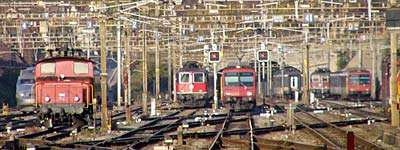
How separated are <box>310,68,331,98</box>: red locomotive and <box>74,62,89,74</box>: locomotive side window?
153 feet

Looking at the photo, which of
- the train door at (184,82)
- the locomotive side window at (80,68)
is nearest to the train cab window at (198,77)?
the train door at (184,82)

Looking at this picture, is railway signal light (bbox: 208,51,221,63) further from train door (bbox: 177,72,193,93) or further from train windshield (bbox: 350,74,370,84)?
train windshield (bbox: 350,74,370,84)

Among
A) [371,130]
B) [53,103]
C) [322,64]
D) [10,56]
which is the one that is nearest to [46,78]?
[53,103]

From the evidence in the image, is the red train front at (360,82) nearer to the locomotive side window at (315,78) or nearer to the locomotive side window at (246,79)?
the locomotive side window at (315,78)

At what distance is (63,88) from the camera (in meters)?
28.5

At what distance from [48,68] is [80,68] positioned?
3.86 ft

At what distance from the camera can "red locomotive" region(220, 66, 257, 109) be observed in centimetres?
4769

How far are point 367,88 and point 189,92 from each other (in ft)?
63.7

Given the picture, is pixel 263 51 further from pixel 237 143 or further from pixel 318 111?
pixel 237 143

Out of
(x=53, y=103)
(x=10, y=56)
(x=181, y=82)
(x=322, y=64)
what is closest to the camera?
(x=53, y=103)

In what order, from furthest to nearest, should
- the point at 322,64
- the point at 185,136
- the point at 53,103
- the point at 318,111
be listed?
the point at 322,64 < the point at 318,111 < the point at 53,103 < the point at 185,136

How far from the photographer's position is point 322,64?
94750 mm

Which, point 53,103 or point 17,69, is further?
point 17,69

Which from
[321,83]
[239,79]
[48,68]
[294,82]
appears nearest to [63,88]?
[48,68]
